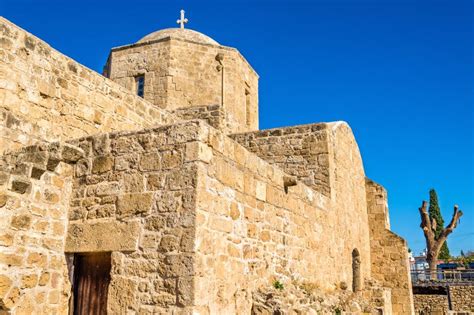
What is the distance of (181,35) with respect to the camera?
48.5 feet

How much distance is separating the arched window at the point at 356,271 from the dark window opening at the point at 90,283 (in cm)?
673

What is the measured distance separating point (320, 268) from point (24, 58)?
216 inches

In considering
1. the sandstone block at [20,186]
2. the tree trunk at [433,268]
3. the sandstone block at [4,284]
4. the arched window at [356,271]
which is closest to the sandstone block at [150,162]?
the sandstone block at [20,186]

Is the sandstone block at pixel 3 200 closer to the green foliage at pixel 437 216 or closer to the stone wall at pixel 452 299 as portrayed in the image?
the stone wall at pixel 452 299

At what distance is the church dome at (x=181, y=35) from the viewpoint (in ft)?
48.0

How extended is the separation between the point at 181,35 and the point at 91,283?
10880mm

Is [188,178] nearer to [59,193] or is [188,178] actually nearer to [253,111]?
[59,193]

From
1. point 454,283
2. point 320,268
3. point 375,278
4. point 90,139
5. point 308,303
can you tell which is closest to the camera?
point 90,139

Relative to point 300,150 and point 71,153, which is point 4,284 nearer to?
point 71,153

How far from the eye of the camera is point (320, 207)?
26.7 ft

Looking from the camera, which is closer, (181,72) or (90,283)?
(90,283)

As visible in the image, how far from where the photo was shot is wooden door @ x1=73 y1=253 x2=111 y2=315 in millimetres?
5043

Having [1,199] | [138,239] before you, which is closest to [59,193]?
[1,199]

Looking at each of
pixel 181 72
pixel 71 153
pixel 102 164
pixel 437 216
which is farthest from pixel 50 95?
pixel 437 216
